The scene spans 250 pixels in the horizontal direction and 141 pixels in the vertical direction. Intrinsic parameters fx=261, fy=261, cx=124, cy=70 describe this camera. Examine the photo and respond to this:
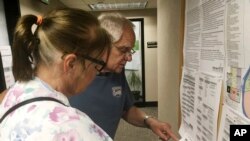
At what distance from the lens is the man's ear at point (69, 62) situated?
68 centimetres

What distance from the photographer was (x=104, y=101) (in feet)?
4.43

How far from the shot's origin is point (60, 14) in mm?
707

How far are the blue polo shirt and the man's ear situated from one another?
0.63 m

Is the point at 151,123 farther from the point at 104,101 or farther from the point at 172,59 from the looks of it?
the point at 172,59

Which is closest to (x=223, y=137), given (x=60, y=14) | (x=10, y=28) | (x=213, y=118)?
(x=213, y=118)

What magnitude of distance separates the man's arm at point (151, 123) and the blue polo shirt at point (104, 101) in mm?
131

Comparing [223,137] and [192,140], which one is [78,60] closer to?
[223,137]

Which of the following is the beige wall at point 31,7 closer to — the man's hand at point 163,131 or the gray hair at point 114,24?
the gray hair at point 114,24

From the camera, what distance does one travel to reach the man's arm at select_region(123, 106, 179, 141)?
129cm

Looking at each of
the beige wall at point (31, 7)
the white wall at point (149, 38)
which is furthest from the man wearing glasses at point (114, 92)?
the white wall at point (149, 38)

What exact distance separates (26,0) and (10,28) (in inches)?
14.6

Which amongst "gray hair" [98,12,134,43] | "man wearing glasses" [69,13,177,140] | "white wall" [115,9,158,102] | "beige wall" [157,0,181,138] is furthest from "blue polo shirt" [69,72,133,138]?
"white wall" [115,9,158,102]

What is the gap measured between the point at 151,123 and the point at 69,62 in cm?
83

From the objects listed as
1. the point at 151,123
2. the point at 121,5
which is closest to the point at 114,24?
the point at 151,123
